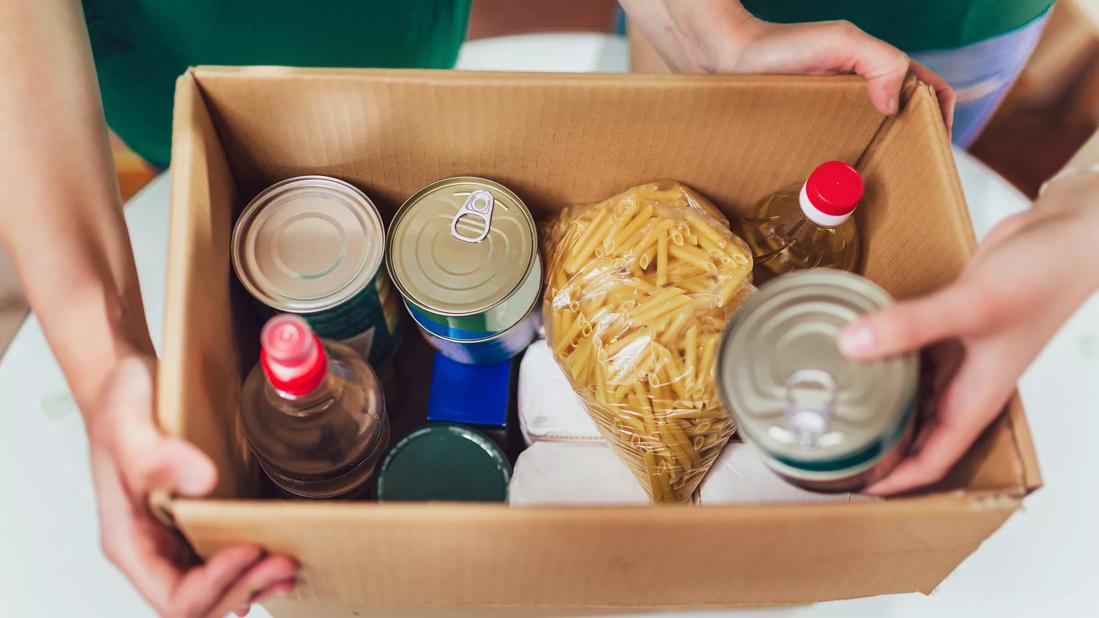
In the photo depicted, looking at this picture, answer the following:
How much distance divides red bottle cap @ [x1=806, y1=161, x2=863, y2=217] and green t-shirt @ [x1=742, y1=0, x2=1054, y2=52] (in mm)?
308

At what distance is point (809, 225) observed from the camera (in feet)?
2.29

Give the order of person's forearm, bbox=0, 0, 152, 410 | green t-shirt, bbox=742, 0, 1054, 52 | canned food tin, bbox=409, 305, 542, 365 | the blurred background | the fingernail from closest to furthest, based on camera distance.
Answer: the fingernail, person's forearm, bbox=0, 0, 152, 410, canned food tin, bbox=409, 305, 542, 365, green t-shirt, bbox=742, 0, 1054, 52, the blurred background

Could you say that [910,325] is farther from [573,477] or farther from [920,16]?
[920,16]

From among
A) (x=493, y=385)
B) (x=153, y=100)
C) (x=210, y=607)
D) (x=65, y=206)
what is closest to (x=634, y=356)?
(x=493, y=385)

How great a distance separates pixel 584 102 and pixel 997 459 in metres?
0.44

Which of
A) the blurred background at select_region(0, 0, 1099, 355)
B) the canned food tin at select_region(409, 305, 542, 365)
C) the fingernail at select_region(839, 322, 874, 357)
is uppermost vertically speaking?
the fingernail at select_region(839, 322, 874, 357)

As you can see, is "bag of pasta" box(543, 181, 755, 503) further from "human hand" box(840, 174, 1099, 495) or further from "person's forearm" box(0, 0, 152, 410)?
"person's forearm" box(0, 0, 152, 410)

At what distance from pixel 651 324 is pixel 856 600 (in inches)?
14.2

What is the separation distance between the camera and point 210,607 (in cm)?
50

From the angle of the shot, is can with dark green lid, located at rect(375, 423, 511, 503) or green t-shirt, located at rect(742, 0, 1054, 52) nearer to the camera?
can with dark green lid, located at rect(375, 423, 511, 503)

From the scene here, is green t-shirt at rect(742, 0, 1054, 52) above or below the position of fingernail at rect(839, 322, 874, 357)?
above

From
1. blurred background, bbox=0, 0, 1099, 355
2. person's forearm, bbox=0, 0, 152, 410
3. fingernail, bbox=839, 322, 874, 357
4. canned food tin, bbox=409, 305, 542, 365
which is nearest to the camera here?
fingernail, bbox=839, 322, 874, 357

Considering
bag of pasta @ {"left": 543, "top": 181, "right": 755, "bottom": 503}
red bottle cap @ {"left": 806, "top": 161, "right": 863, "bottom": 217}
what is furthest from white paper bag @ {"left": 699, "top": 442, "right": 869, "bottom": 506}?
red bottle cap @ {"left": 806, "top": 161, "right": 863, "bottom": 217}

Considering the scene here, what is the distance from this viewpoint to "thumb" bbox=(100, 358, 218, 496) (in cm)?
49
